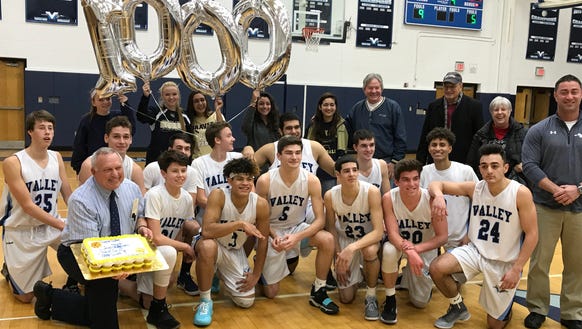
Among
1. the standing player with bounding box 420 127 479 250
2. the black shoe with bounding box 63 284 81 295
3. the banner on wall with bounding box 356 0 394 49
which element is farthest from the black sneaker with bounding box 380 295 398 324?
the banner on wall with bounding box 356 0 394 49

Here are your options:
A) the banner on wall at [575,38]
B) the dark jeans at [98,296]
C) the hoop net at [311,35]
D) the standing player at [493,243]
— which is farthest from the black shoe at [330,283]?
the banner on wall at [575,38]

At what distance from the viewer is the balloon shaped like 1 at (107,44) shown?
3420 mm

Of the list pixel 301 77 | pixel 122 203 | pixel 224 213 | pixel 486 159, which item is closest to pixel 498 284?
pixel 486 159

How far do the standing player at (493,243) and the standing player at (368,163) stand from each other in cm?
80

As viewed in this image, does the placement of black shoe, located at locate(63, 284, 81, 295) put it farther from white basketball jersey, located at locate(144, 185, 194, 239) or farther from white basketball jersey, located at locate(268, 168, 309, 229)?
white basketball jersey, located at locate(268, 168, 309, 229)

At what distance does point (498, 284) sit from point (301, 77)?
31.3 ft

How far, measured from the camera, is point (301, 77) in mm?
12844

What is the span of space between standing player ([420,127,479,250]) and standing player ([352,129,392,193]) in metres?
0.39

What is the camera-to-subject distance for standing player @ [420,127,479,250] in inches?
174

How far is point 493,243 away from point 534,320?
0.65m

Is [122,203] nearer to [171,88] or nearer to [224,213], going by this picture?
[224,213]

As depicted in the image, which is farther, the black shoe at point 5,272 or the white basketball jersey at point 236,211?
the black shoe at point 5,272

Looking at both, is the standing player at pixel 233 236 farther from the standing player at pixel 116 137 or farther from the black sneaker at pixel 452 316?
the black sneaker at pixel 452 316

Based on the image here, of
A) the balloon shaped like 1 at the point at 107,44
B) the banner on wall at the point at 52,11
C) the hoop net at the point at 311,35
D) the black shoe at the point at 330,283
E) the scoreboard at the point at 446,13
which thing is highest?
the scoreboard at the point at 446,13
